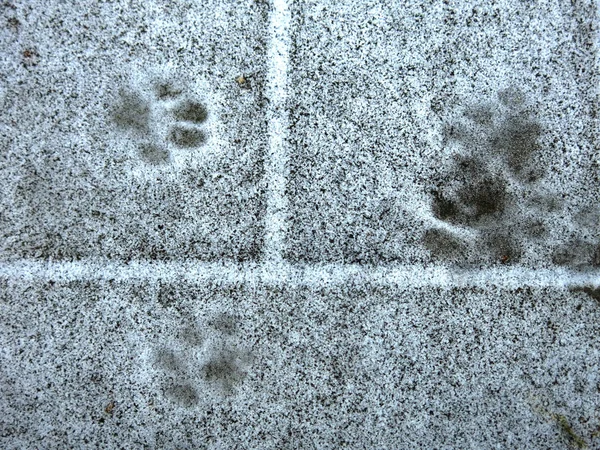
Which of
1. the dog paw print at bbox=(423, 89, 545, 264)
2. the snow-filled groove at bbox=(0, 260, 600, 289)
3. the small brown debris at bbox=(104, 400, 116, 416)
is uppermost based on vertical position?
the dog paw print at bbox=(423, 89, 545, 264)

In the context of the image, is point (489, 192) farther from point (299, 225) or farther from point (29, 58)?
point (29, 58)

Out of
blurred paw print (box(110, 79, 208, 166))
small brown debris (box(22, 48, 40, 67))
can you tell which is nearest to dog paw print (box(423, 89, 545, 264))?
blurred paw print (box(110, 79, 208, 166))

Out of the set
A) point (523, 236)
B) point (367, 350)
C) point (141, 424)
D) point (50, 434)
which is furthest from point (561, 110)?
point (50, 434)

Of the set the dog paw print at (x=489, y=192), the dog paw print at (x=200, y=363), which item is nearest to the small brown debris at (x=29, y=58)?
the dog paw print at (x=200, y=363)

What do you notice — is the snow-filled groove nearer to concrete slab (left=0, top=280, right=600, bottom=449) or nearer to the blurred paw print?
concrete slab (left=0, top=280, right=600, bottom=449)

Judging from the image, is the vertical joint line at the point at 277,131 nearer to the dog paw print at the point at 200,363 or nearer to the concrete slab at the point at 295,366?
the concrete slab at the point at 295,366
